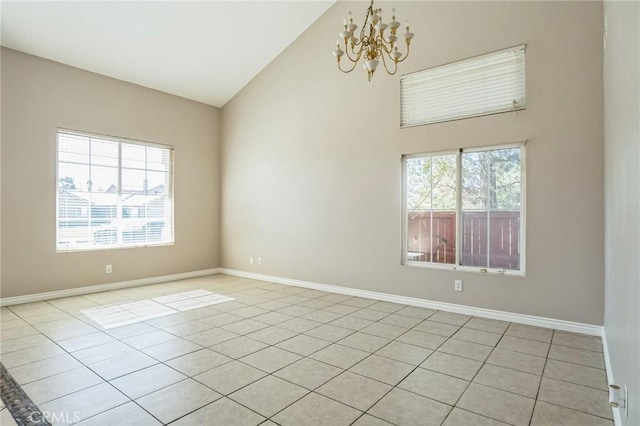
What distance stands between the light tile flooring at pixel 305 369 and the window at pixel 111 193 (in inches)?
56.8

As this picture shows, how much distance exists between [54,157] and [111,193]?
90cm

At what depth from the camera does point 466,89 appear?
420 cm

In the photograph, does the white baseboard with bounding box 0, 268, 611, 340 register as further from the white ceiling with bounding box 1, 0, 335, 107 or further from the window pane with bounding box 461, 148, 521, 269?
the white ceiling with bounding box 1, 0, 335, 107

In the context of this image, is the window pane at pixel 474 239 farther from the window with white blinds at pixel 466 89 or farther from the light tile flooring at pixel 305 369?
the window with white blinds at pixel 466 89

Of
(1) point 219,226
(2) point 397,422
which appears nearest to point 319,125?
(1) point 219,226

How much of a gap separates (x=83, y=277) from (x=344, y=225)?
4007 mm

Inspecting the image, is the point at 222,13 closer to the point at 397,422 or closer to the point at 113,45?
the point at 113,45

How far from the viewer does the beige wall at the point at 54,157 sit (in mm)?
4625

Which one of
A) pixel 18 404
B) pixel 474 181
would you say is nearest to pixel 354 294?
pixel 474 181

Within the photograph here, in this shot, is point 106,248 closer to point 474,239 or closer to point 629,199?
point 474,239

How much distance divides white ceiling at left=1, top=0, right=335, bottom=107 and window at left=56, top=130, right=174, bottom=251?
1.14 metres

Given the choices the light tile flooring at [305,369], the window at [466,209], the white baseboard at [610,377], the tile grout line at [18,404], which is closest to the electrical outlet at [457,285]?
the window at [466,209]

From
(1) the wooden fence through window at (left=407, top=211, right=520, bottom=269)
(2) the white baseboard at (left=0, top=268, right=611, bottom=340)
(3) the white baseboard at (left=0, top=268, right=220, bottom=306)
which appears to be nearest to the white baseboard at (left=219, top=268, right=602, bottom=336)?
(2) the white baseboard at (left=0, top=268, right=611, bottom=340)

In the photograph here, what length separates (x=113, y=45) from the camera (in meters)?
4.93
